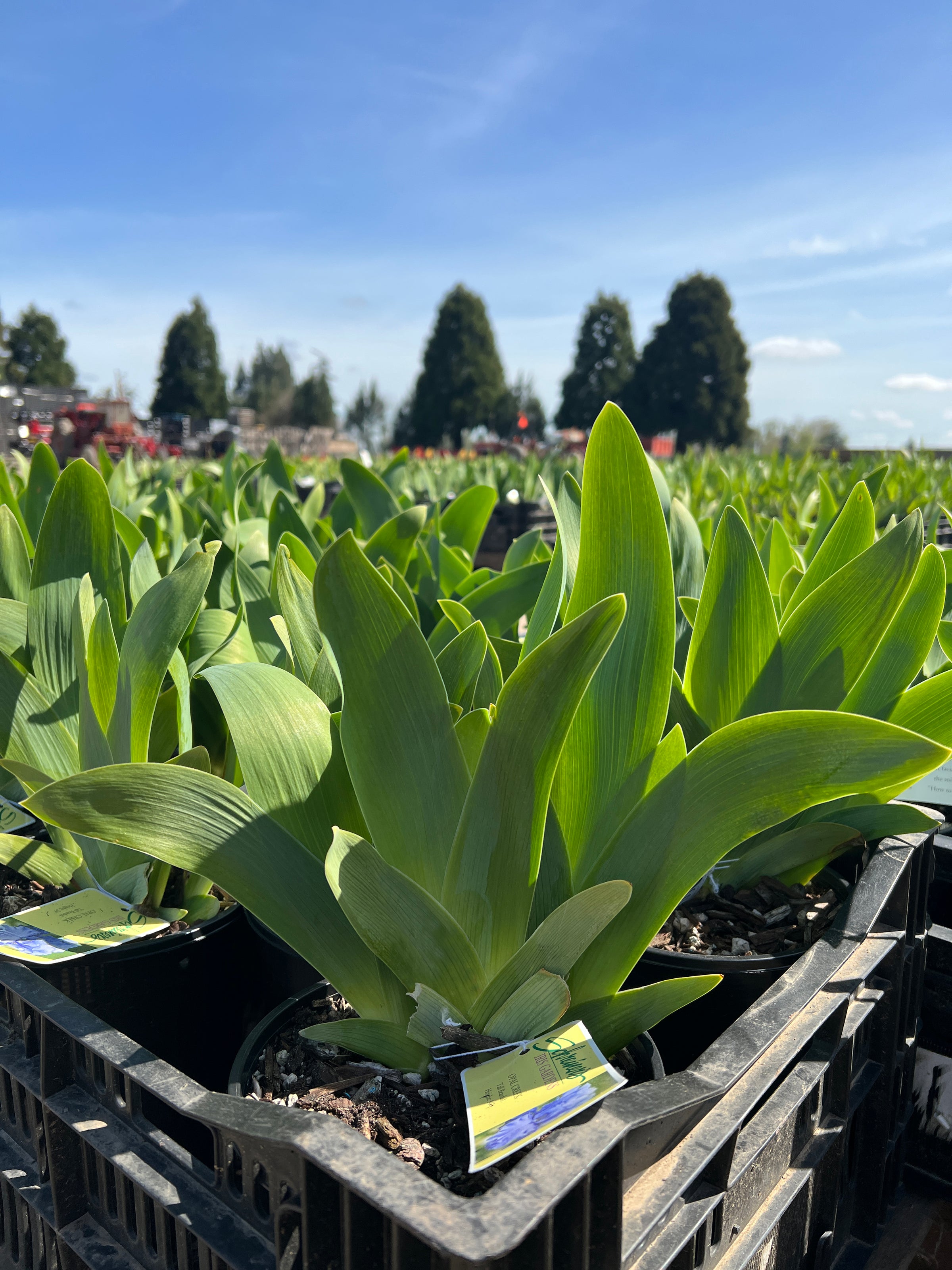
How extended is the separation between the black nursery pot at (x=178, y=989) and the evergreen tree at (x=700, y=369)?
3449 centimetres

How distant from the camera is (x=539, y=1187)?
16.6 inches

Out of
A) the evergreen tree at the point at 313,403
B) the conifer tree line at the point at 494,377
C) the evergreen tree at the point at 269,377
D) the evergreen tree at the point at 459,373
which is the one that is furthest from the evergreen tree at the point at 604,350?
the evergreen tree at the point at 269,377

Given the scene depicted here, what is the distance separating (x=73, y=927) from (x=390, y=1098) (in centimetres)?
35

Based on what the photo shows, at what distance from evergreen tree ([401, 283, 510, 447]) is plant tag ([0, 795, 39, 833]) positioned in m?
37.9

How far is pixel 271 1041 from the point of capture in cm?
69

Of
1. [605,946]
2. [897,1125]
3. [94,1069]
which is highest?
[605,946]

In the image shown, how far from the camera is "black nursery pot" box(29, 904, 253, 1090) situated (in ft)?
2.76

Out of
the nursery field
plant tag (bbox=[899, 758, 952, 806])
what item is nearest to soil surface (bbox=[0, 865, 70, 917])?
the nursery field

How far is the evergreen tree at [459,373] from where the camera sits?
38406 mm

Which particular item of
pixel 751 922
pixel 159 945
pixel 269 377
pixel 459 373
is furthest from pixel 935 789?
pixel 269 377

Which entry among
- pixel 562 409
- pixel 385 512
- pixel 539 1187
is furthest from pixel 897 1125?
pixel 562 409

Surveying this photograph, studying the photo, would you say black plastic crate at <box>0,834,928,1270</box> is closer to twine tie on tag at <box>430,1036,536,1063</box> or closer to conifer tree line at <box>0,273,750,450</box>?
twine tie on tag at <box>430,1036,536,1063</box>

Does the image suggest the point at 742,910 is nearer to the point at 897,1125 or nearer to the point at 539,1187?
the point at 897,1125

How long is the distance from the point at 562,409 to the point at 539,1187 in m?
42.5
